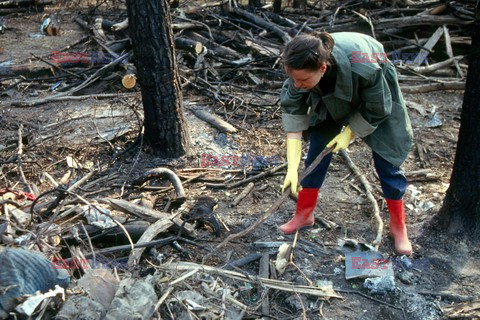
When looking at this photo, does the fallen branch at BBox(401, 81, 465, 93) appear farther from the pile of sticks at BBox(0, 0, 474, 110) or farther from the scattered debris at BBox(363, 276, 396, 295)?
the scattered debris at BBox(363, 276, 396, 295)

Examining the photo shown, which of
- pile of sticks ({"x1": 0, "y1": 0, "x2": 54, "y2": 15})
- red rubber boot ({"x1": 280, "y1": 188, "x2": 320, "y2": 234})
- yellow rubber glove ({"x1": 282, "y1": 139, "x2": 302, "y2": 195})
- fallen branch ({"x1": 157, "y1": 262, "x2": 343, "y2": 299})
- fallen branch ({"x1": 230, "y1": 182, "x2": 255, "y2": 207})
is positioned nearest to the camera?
fallen branch ({"x1": 157, "y1": 262, "x2": 343, "y2": 299})

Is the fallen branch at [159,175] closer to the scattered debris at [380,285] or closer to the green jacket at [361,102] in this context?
the green jacket at [361,102]

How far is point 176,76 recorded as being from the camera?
470 centimetres

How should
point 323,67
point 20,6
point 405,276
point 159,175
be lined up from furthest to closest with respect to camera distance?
point 20,6 → point 159,175 → point 405,276 → point 323,67

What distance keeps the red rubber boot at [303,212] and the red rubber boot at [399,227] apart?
55 centimetres

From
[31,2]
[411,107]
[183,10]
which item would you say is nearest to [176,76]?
[411,107]

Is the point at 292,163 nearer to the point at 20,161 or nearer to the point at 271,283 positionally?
the point at 271,283

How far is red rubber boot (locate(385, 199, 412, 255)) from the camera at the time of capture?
350cm

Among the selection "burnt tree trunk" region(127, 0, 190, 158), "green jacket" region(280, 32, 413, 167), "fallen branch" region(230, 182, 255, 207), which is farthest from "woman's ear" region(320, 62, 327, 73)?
"burnt tree trunk" region(127, 0, 190, 158)

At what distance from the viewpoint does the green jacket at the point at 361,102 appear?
2988mm

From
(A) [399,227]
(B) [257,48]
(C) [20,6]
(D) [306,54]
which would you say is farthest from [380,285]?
(C) [20,6]

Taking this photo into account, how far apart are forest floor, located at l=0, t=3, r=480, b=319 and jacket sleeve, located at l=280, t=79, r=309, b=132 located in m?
0.88

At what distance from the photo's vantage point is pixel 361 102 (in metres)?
3.26

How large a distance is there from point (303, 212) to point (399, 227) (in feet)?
2.31
